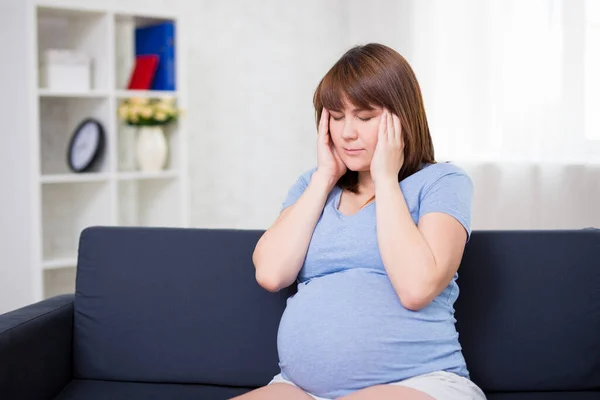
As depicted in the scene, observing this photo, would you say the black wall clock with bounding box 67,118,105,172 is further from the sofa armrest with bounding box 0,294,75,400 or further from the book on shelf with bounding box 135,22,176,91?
the sofa armrest with bounding box 0,294,75,400

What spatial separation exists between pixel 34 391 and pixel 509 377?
1.09m

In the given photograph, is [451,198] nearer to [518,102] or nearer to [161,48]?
[518,102]

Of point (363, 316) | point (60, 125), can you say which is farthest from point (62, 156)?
point (363, 316)

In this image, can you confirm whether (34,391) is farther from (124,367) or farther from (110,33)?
(110,33)

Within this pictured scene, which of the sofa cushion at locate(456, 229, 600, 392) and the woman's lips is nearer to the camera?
the woman's lips

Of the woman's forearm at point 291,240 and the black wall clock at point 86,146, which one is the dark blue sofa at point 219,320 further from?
the black wall clock at point 86,146

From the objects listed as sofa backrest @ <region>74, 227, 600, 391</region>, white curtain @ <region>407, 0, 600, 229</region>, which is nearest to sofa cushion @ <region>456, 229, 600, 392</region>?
sofa backrest @ <region>74, 227, 600, 391</region>

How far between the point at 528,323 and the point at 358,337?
53cm

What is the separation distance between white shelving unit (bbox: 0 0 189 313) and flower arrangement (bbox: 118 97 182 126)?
0.04 metres

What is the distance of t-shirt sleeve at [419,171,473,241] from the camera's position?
1.47 meters

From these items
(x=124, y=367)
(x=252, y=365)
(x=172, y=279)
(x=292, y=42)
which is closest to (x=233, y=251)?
(x=172, y=279)

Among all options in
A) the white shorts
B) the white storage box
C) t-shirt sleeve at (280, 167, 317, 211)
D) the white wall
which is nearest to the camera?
the white shorts

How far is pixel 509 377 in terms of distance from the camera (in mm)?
1744

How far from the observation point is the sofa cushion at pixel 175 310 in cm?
180
